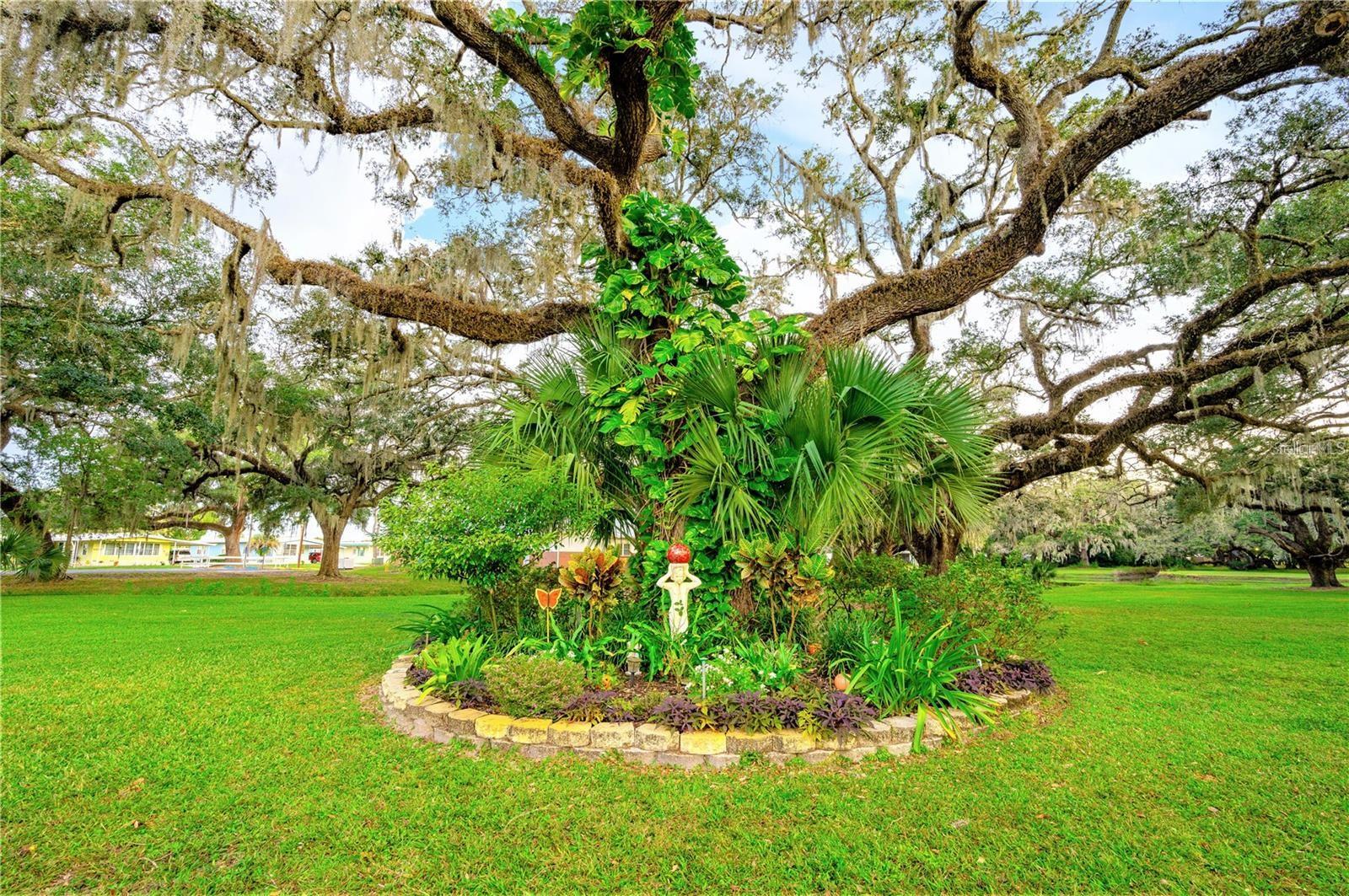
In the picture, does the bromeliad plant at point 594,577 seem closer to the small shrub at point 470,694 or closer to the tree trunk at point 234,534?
the small shrub at point 470,694

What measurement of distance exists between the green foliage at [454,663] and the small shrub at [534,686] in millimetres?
497

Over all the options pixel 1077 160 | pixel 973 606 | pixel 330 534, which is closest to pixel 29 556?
pixel 330 534

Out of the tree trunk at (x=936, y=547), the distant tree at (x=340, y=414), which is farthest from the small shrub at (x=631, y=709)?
the tree trunk at (x=936, y=547)

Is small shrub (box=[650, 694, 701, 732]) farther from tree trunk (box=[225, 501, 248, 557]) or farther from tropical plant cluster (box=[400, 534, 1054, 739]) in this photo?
tree trunk (box=[225, 501, 248, 557])

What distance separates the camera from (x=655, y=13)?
176 inches

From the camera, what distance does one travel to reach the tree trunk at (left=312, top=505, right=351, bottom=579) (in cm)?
1767

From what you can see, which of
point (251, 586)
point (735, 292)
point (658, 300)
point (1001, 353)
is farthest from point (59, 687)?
point (1001, 353)

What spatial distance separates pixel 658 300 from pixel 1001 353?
27.5ft

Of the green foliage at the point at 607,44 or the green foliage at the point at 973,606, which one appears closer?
the green foliage at the point at 607,44

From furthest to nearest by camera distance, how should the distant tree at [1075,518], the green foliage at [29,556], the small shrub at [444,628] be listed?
1. the distant tree at [1075,518]
2. the green foliage at [29,556]
3. the small shrub at [444,628]

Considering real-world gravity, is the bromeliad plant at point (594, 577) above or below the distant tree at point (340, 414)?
below

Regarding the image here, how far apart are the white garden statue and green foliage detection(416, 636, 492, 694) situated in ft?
4.47

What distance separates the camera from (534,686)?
3.44 m

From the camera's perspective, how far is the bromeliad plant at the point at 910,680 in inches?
144
